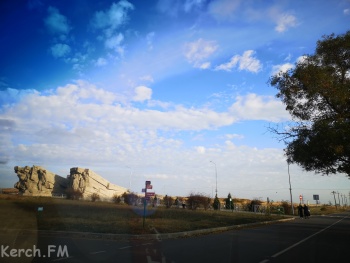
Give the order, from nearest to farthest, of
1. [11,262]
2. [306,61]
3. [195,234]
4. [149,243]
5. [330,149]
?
1. [11,262]
2. [149,243]
3. [195,234]
4. [330,149]
5. [306,61]

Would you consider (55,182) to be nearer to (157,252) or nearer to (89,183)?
(89,183)

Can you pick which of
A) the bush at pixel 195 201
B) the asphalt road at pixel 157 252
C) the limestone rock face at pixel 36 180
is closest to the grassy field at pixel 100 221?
the asphalt road at pixel 157 252

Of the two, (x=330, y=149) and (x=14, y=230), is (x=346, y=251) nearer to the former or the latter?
(x=330, y=149)

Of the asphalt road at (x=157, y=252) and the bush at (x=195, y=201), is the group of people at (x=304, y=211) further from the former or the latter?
the asphalt road at (x=157, y=252)

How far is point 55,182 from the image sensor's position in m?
94.5

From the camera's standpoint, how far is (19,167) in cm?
9188

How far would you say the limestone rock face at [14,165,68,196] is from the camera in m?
86.6

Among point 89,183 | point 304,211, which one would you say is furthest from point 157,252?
point 89,183

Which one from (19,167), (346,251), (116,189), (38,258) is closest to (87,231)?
(38,258)

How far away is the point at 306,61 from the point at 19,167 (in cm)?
9191

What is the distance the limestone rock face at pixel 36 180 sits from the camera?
86.6 meters

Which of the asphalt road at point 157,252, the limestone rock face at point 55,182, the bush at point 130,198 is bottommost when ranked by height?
the asphalt road at point 157,252

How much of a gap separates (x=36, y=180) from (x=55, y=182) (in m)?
6.78

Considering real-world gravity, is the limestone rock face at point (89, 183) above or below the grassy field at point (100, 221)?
above
